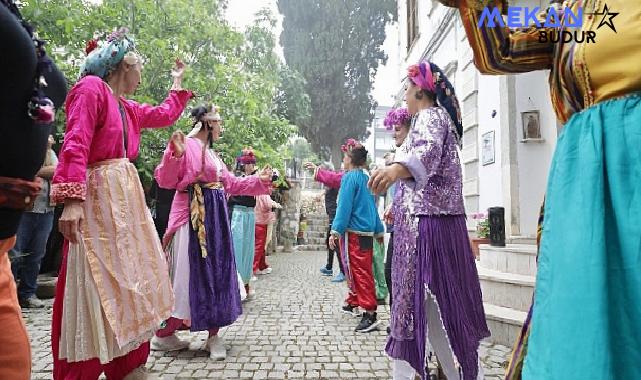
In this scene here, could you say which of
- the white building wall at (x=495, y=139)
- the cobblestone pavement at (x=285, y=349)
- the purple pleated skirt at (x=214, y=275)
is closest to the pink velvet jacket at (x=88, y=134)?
the purple pleated skirt at (x=214, y=275)

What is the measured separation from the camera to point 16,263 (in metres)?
5.65

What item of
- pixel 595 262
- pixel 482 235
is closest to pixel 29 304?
pixel 595 262

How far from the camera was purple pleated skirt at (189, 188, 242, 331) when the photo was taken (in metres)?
3.66

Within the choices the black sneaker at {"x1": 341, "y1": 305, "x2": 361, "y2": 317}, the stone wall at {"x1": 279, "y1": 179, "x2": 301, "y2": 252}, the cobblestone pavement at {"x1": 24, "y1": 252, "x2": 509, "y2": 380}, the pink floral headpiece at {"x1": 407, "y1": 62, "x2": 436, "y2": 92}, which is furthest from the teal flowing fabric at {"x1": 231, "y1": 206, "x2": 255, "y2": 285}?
the stone wall at {"x1": 279, "y1": 179, "x2": 301, "y2": 252}

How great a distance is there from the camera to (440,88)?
2666 mm

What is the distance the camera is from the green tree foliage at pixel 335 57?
3195 centimetres

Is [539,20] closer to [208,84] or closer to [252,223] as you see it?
[252,223]

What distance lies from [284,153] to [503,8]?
28.1 ft

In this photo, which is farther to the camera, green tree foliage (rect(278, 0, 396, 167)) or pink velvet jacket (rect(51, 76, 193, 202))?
green tree foliage (rect(278, 0, 396, 167))

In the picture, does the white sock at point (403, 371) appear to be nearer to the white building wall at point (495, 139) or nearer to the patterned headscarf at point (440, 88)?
the patterned headscarf at point (440, 88)

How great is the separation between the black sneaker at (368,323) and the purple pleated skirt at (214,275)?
4.70ft

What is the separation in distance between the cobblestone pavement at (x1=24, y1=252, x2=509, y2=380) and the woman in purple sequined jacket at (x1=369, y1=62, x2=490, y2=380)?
0.97m

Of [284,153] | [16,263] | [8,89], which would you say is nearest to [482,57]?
[8,89]

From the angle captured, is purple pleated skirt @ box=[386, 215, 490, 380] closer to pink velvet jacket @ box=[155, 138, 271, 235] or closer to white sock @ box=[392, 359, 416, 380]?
white sock @ box=[392, 359, 416, 380]
